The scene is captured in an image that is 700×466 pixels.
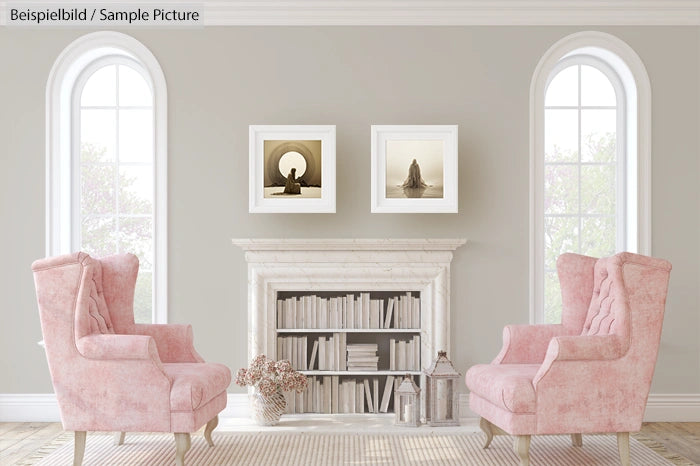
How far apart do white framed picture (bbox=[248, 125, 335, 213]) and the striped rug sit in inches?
61.7

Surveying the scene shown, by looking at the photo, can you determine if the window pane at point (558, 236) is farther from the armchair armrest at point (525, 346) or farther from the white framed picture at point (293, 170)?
the white framed picture at point (293, 170)

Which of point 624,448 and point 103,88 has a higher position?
point 103,88

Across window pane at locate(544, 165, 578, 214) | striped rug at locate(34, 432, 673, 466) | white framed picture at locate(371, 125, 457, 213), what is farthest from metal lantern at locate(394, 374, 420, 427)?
window pane at locate(544, 165, 578, 214)

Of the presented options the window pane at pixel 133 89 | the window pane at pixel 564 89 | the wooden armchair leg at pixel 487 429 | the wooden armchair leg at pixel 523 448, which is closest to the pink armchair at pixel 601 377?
the wooden armchair leg at pixel 523 448

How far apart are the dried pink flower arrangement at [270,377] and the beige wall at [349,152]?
366 mm

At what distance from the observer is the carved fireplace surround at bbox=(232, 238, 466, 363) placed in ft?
18.1

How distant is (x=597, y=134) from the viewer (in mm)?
5977

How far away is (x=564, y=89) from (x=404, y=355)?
2408 millimetres

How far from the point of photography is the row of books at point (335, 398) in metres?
5.57

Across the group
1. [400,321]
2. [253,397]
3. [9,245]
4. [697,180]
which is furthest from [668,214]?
[9,245]

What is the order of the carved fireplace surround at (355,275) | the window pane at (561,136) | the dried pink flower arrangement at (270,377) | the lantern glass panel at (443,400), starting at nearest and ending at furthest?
1. the dried pink flower arrangement at (270,377)
2. the lantern glass panel at (443,400)
3. the carved fireplace surround at (355,275)
4. the window pane at (561,136)

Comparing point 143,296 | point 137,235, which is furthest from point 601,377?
point 137,235

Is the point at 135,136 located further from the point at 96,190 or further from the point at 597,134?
the point at 597,134

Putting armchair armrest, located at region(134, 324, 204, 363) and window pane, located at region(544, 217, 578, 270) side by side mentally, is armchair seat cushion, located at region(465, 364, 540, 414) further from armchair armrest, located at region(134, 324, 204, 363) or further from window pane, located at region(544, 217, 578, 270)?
armchair armrest, located at region(134, 324, 204, 363)
